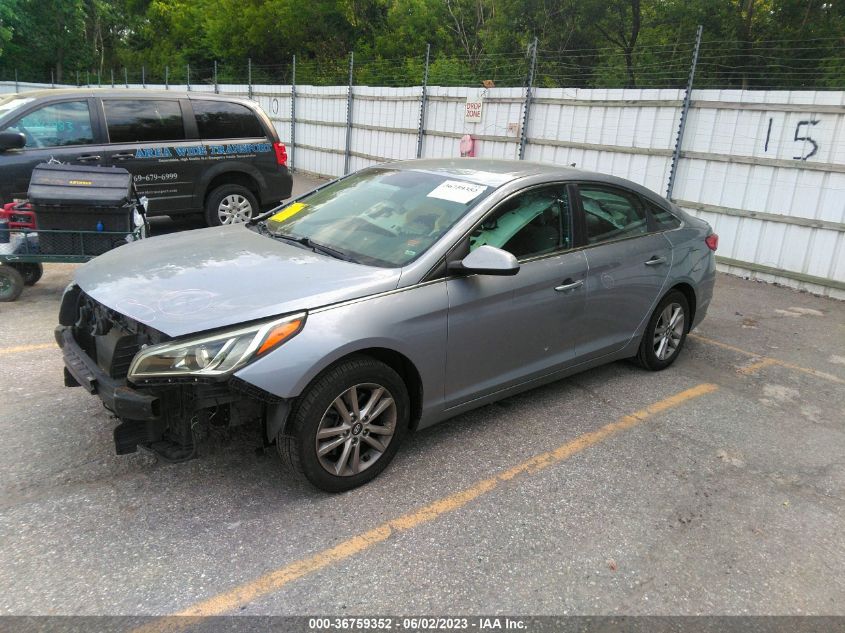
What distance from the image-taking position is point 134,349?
3.03 meters

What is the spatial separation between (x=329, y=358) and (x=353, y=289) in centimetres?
40

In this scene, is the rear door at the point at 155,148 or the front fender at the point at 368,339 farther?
the rear door at the point at 155,148

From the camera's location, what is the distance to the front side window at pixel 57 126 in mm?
6918

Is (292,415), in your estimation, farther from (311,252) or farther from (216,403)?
(311,252)

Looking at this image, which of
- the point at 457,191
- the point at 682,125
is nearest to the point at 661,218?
the point at 457,191

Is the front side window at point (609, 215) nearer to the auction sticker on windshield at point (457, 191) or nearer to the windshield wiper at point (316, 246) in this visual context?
the auction sticker on windshield at point (457, 191)

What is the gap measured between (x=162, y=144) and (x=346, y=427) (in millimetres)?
5866

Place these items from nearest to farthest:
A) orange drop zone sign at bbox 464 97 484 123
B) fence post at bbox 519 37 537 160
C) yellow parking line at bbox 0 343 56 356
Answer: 1. yellow parking line at bbox 0 343 56 356
2. fence post at bbox 519 37 537 160
3. orange drop zone sign at bbox 464 97 484 123

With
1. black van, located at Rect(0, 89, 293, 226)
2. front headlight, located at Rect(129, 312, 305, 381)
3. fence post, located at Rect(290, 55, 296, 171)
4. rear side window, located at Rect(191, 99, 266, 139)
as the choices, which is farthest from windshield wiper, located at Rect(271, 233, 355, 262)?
fence post, located at Rect(290, 55, 296, 171)

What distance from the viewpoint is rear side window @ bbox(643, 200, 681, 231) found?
16.3 ft

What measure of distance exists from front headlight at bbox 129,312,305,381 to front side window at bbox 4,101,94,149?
5.36m

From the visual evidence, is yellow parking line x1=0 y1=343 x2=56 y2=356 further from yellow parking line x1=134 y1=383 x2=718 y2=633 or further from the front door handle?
the front door handle

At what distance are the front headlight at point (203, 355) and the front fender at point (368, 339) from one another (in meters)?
0.06

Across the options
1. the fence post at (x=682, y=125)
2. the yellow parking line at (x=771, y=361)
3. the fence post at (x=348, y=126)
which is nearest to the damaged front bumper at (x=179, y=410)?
the yellow parking line at (x=771, y=361)
